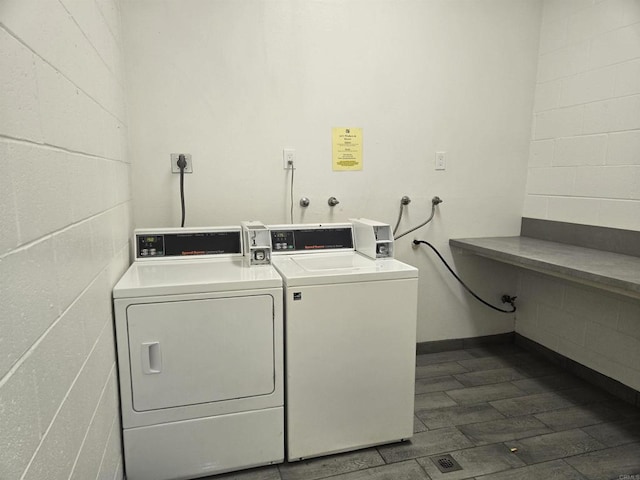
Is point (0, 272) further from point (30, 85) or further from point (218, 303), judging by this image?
point (218, 303)

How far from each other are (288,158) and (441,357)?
1.74m

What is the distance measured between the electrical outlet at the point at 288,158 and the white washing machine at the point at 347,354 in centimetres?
75

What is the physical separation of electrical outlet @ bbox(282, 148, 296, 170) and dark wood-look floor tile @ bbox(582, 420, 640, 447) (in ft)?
6.93

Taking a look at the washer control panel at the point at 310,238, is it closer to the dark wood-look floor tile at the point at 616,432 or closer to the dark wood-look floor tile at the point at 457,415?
the dark wood-look floor tile at the point at 457,415

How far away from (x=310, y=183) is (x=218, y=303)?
1120mm

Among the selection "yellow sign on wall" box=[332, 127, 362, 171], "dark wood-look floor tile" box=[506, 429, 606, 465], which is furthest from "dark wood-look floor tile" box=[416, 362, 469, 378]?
"yellow sign on wall" box=[332, 127, 362, 171]

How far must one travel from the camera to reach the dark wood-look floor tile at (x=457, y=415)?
6.75 ft

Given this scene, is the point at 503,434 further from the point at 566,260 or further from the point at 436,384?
the point at 566,260

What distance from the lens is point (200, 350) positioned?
1.57 metres

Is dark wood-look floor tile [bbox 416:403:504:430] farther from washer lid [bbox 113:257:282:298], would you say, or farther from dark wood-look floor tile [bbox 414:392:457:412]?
washer lid [bbox 113:257:282:298]

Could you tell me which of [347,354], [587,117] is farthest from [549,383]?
[587,117]

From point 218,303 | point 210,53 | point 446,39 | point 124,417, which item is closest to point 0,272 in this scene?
point 218,303

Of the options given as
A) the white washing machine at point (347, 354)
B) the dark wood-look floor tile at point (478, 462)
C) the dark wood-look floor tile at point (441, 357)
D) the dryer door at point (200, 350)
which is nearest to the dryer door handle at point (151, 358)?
the dryer door at point (200, 350)

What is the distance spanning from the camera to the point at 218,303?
1.57m
